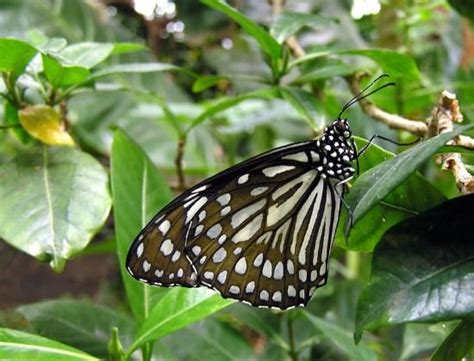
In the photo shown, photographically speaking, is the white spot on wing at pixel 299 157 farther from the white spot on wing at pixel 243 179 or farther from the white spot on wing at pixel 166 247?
the white spot on wing at pixel 166 247

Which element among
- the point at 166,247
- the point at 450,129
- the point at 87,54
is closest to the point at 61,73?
the point at 87,54

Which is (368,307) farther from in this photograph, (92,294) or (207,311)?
(92,294)

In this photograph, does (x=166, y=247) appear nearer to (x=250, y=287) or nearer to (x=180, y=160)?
(x=250, y=287)

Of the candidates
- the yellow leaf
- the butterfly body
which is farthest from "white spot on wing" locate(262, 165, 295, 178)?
the yellow leaf

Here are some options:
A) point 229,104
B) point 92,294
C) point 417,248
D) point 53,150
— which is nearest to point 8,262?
point 53,150

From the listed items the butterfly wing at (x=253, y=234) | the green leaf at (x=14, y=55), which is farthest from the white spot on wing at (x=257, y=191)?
the green leaf at (x=14, y=55)
